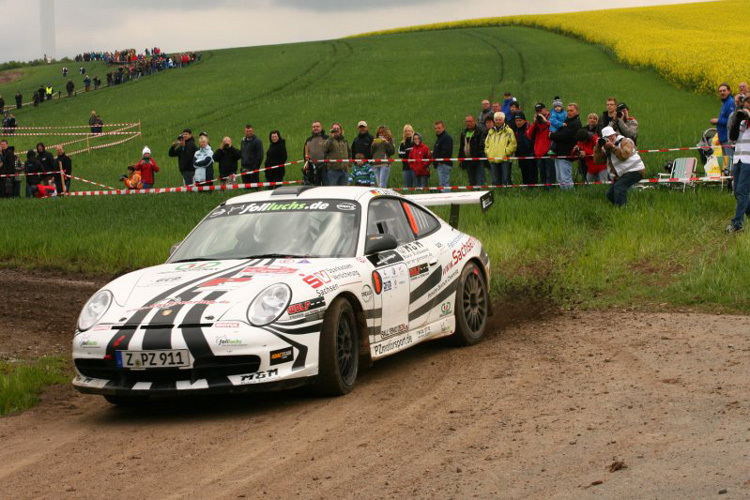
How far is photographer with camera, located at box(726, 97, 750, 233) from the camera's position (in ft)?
45.7

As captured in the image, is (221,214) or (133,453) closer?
(133,453)

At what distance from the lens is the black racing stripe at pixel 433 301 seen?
9.57 m

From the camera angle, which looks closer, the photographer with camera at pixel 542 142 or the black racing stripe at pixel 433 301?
the black racing stripe at pixel 433 301

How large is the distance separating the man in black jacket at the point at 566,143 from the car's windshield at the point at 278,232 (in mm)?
10355

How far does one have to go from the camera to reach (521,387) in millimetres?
8117

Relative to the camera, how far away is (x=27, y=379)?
9094 mm

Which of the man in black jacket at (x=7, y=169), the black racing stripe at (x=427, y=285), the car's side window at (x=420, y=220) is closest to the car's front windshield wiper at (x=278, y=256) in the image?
the black racing stripe at (x=427, y=285)

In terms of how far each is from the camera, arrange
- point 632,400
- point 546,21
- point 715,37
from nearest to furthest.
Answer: point 632,400, point 715,37, point 546,21

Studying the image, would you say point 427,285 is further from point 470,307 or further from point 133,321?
point 133,321

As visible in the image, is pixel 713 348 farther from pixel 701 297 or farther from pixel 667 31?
pixel 667 31

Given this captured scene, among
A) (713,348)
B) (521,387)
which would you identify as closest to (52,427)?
(521,387)

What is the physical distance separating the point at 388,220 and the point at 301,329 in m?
2.20

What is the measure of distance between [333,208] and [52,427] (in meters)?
3.02

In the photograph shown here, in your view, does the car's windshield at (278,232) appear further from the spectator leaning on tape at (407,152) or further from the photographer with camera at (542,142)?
the spectator leaning on tape at (407,152)
